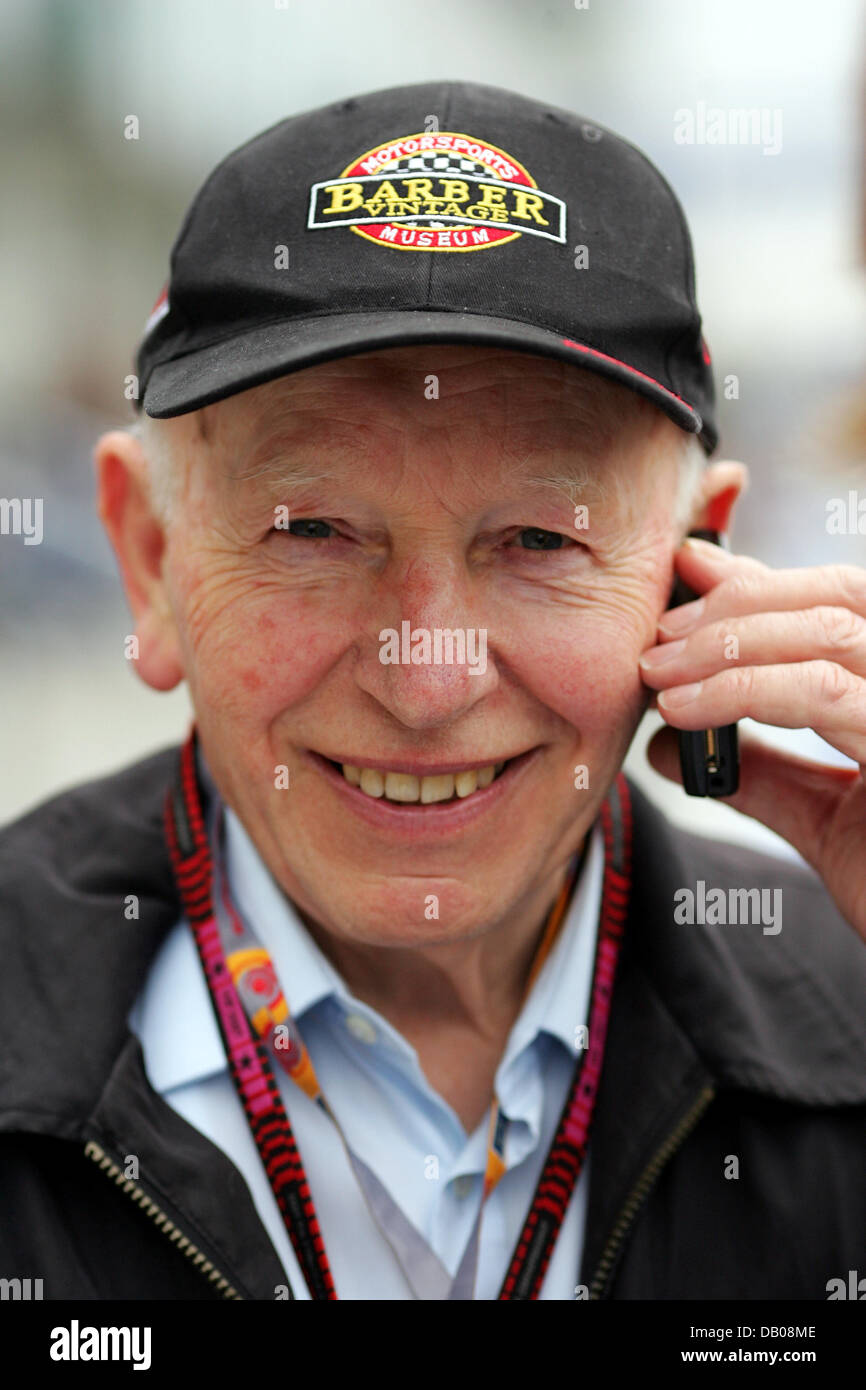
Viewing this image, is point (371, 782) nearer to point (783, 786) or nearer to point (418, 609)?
point (418, 609)

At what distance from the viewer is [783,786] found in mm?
1958

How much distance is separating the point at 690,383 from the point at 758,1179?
1.11m

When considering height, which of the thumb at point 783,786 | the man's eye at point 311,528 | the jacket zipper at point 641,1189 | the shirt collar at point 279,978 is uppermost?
the man's eye at point 311,528

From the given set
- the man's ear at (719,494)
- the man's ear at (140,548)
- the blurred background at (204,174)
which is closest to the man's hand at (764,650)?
the man's ear at (719,494)

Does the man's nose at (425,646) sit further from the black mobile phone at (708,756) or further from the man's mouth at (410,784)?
the black mobile phone at (708,756)

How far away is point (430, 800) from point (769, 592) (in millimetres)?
544

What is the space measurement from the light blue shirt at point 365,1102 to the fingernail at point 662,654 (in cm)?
47

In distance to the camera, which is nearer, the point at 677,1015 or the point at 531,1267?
the point at 531,1267

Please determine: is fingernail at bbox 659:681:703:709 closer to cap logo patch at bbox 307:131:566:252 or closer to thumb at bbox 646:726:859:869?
thumb at bbox 646:726:859:869

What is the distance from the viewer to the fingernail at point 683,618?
170 centimetres

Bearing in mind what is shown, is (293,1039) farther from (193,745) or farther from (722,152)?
(722,152)

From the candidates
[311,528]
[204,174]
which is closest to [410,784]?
[311,528]
